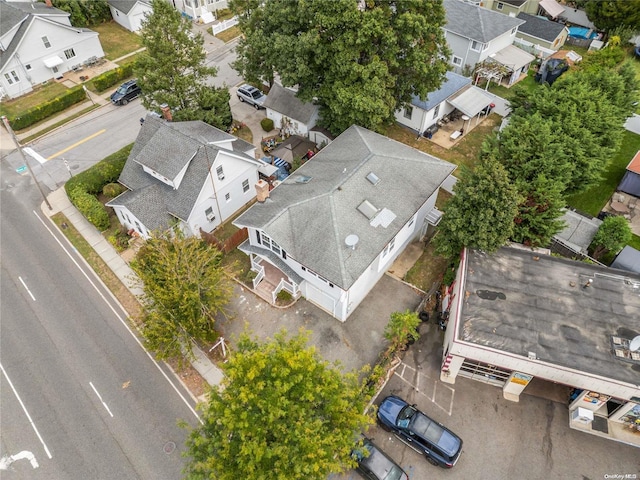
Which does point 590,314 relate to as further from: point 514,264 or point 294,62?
point 294,62

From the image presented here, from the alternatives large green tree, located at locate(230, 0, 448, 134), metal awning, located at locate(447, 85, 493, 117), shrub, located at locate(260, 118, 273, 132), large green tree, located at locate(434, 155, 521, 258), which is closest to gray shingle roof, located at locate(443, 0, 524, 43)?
metal awning, located at locate(447, 85, 493, 117)

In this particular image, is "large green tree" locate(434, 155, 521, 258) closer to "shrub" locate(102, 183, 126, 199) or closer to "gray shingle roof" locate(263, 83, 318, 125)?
"gray shingle roof" locate(263, 83, 318, 125)

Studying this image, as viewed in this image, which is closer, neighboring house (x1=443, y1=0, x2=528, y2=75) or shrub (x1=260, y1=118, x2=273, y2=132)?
shrub (x1=260, y1=118, x2=273, y2=132)

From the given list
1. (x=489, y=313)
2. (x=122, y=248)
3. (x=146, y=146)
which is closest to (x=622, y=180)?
(x=489, y=313)

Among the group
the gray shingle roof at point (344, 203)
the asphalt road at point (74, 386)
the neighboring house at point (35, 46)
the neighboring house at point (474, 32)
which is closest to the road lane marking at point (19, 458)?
the asphalt road at point (74, 386)

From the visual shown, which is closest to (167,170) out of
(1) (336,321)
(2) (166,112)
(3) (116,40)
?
(2) (166,112)

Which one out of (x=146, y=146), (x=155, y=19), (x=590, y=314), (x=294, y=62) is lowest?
(x=590, y=314)

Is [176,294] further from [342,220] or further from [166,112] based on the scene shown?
[166,112]
